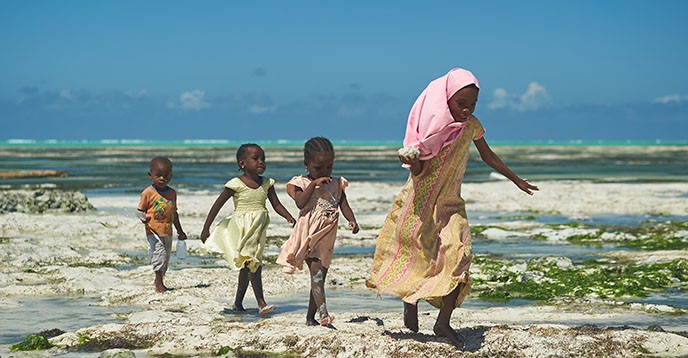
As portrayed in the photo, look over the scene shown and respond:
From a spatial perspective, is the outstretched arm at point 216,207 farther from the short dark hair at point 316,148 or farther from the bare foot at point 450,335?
the bare foot at point 450,335

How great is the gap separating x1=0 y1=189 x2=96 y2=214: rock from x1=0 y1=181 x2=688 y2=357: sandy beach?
196 cm

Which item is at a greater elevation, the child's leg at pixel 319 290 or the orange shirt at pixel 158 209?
the orange shirt at pixel 158 209

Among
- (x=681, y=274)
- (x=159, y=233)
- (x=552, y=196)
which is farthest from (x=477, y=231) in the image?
(x=552, y=196)

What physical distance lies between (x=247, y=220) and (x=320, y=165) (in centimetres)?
138

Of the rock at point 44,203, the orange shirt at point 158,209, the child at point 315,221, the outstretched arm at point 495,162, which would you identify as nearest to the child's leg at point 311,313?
the child at point 315,221

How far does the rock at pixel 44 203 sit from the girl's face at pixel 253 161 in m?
11.3

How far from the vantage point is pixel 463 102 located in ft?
20.4

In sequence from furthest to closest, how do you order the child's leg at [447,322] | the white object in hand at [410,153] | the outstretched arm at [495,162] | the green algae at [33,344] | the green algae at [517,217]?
1. the green algae at [517,217]
2. the green algae at [33,344]
3. the outstretched arm at [495,162]
4. the child's leg at [447,322]
5. the white object in hand at [410,153]

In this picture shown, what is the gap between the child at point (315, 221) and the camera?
23.8 feet

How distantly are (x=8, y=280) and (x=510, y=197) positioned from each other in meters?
16.5

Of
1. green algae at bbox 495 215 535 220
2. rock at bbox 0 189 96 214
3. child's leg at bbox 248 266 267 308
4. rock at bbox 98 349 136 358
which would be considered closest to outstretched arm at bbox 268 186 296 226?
child's leg at bbox 248 266 267 308

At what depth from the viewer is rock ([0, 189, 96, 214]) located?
60.2 ft

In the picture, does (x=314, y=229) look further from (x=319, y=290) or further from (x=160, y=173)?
(x=160, y=173)

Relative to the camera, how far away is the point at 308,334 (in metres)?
6.80
